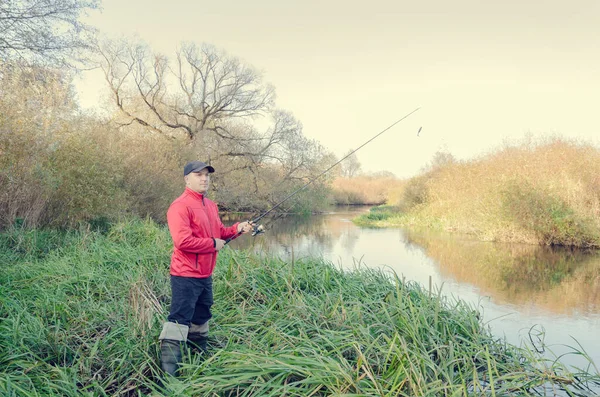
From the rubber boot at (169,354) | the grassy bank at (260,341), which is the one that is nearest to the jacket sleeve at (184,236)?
the rubber boot at (169,354)

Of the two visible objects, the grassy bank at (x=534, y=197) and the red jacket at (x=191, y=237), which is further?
the grassy bank at (x=534, y=197)

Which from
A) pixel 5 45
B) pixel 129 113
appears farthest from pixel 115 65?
pixel 5 45

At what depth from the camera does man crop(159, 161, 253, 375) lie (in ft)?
10.5

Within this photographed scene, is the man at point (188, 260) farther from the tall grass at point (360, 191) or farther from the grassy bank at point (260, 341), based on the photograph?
the tall grass at point (360, 191)

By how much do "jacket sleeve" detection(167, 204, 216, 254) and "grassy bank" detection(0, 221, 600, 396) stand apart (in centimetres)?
82

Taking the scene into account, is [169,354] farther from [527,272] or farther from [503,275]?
[527,272]

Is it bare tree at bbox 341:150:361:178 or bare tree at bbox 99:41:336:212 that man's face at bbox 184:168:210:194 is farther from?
bare tree at bbox 341:150:361:178

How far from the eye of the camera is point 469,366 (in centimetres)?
349

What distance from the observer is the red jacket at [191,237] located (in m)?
3.20

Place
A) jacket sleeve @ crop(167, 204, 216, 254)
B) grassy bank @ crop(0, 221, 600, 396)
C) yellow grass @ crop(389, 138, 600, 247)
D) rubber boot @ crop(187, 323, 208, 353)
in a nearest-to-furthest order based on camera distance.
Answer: grassy bank @ crop(0, 221, 600, 396) < jacket sleeve @ crop(167, 204, 216, 254) < rubber boot @ crop(187, 323, 208, 353) < yellow grass @ crop(389, 138, 600, 247)

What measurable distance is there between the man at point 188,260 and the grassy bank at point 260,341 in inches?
8.2

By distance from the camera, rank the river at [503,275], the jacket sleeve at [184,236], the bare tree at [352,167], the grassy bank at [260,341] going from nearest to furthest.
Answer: the grassy bank at [260,341] < the jacket sleeve at [184,236] < the river at [503,275] < the bare tree at [352,167]

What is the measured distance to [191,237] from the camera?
320cm

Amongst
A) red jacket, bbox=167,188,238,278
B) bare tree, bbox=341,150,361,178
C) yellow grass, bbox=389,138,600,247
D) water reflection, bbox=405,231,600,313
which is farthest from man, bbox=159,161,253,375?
bare tree, bbox=341,150,361,178
